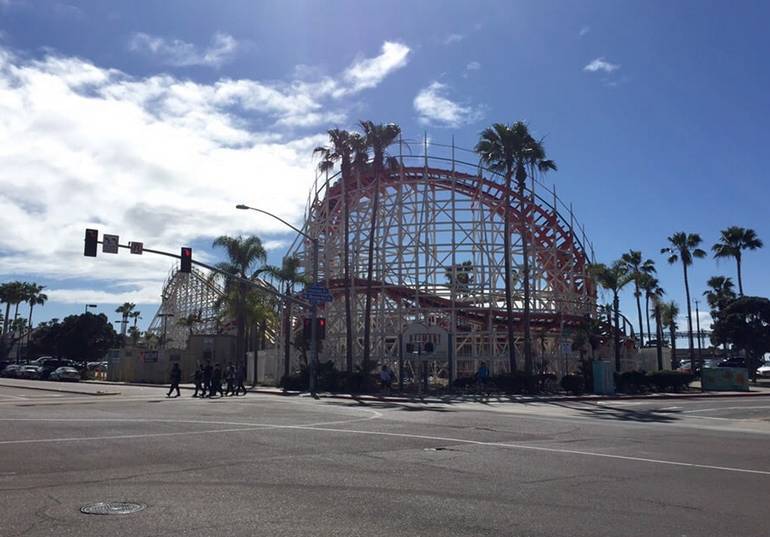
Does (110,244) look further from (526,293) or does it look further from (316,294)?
(526,293)

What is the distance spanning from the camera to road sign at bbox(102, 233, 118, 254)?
1001 inches

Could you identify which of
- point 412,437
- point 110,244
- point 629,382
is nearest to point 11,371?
point 110,244

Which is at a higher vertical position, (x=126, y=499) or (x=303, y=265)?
(x=303, y=265)

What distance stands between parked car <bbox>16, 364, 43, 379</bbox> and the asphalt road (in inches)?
1759

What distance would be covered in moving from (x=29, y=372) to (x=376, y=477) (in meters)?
57.5

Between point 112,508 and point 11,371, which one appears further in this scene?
point 11,371

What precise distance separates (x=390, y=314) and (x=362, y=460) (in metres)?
32.0

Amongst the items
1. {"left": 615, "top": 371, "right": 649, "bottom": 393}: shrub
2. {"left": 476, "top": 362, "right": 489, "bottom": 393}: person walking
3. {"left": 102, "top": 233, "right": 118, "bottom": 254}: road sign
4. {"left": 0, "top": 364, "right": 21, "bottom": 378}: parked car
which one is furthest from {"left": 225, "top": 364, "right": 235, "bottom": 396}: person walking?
{"left": 0, "top": 364, "right": 21, "bottom": 378}: parked car

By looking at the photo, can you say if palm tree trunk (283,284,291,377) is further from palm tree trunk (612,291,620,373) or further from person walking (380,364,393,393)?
palm tree trunk (612,291,620,373)

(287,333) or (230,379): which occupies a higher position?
(287,333)

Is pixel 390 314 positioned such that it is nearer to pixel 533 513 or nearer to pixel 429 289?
pixel 429 289

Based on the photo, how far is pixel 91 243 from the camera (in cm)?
2458

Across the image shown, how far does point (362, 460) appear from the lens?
11.1 metres

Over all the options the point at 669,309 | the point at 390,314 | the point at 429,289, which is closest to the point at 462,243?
the point at 429,289
